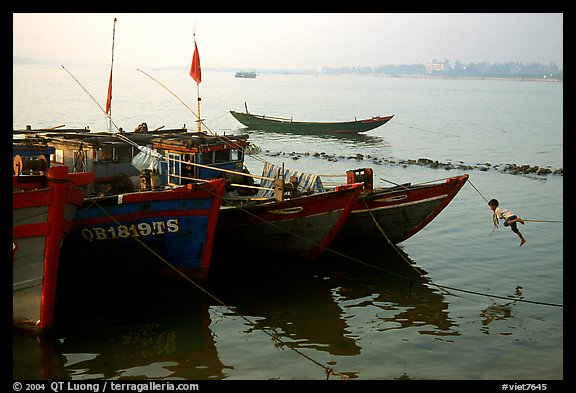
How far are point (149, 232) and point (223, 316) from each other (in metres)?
2.65

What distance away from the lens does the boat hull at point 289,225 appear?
17.8 m

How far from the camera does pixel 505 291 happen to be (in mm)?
17516

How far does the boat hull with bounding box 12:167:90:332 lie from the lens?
506 inches

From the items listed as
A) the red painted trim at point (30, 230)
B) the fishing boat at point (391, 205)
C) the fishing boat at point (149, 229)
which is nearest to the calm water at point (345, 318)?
the fishing boat at point (149, 229)

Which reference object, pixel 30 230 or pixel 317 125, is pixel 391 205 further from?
pixel 317 125

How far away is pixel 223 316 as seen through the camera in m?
15.2

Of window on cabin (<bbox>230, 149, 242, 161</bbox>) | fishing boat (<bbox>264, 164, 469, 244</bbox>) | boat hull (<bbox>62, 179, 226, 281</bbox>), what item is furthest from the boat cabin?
boat hull (<bbox>62, 179, 226, 281</bbox>)

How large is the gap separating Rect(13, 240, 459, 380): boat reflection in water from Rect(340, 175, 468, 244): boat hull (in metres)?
1.17

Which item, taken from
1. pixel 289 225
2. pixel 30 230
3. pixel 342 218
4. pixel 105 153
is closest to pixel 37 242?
pixel 30 230

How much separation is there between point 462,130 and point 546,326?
188 feet

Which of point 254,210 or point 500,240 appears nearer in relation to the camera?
point 254,210

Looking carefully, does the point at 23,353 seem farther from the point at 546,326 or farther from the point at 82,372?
the point at 546,326

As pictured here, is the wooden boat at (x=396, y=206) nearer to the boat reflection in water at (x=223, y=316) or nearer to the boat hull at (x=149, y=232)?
the boat reflection in water at (x=223, y=316)
